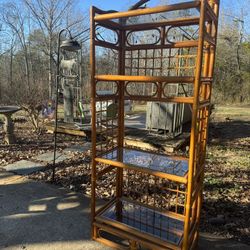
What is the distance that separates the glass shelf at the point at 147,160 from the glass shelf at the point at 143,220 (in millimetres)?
485

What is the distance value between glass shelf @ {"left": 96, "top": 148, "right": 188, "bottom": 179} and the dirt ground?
2.50ft

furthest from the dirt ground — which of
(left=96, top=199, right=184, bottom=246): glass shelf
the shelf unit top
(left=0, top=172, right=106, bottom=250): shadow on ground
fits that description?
the shelf unit top

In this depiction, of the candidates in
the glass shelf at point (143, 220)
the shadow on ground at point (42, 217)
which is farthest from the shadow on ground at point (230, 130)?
the shadow on ground at point (42, 217)

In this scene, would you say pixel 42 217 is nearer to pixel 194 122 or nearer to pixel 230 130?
pixel 194 122

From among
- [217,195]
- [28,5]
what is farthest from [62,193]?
[28,5]

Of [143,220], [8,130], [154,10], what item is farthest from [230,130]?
[154,10]

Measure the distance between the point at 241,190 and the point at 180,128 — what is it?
2.63 metres

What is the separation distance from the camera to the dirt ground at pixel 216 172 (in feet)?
8.21

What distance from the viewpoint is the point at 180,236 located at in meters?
2.04

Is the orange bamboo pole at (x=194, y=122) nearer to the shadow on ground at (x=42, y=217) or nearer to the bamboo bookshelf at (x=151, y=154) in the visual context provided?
the bamboo bookshelf at (x=151, y=154)

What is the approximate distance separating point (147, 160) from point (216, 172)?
2.01 meters

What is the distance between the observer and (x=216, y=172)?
12.5ft

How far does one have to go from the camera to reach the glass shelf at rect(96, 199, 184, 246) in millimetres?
2088

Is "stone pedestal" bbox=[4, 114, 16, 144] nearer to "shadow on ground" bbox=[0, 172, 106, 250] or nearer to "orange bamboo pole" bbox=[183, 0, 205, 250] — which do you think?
"shadow on ground" bbox=[0, 172, 106, 250]
